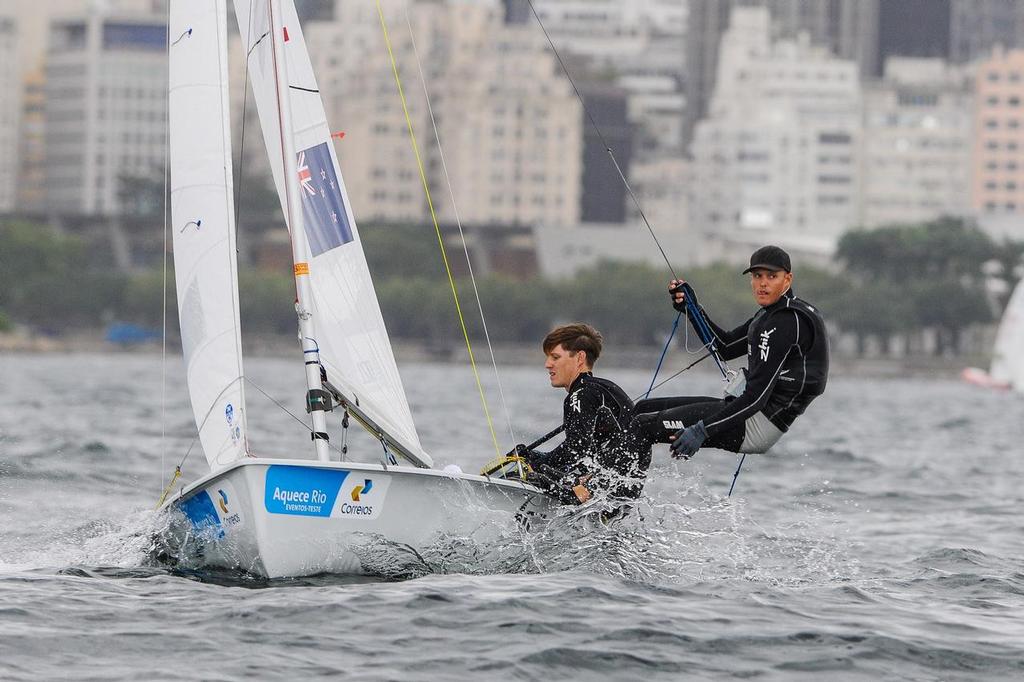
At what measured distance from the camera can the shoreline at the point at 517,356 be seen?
107 metres

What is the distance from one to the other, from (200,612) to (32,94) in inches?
6782

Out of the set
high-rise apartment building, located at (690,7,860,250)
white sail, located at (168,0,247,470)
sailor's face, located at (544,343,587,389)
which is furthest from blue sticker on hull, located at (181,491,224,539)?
high-rise apartment building, located at (690,7,860,250)

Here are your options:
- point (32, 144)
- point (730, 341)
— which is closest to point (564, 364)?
point (730, 341)

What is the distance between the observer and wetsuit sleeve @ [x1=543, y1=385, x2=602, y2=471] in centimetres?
1091

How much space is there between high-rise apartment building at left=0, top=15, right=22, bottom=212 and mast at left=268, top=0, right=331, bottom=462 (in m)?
163

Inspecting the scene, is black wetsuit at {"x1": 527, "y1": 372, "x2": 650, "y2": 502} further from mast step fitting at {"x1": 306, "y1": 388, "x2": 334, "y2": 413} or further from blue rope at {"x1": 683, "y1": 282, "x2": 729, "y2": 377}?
mast step fitting at {"x1": 306, "y1": 388, "x2": 334, "y2": 413}

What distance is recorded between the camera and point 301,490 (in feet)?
34.4

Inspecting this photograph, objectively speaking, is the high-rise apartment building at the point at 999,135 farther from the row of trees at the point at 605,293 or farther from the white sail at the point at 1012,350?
the white sail at the point at 1012,350

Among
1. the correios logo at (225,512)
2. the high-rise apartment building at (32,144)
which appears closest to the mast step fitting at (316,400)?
the correios logo at (225,512)

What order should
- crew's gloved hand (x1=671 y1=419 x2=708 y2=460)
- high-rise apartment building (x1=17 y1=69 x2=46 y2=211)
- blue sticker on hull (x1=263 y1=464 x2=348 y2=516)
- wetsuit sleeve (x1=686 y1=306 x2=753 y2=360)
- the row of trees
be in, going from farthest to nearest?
1. high-rise apartment building (x1=17 y1=69 x2=46 y2=211)
2. the row of trees
3. wetsuit sleeve (x1=686 y1=306 x2=753 y2=360)
4. crew's gloved hand (x1=671 y1=419 x2=708 y2=460)
5. blue sticker on hull (x1=263 y1=464 x2=348 y2=516)

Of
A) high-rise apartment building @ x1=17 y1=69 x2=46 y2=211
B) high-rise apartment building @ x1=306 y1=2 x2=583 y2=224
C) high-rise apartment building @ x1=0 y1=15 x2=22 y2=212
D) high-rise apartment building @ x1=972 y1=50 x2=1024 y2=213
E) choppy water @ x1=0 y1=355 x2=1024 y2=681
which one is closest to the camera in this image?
choppy water @ x1=0 y1=355 x2=1024 y2=681

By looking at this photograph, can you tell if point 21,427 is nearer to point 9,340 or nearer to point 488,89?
point 9,340

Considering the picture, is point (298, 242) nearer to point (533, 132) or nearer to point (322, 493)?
point (322, 493)

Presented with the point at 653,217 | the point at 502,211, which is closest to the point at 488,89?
the point at 502,211
